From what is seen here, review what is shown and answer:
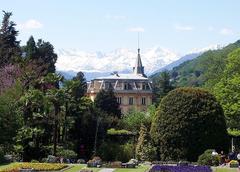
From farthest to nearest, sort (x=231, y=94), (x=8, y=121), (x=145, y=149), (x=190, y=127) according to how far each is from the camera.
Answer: (x=231, y=94) < (x=145, y=149) < (x=190, y=127) < (x=8, y=121)

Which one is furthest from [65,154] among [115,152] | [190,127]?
[190,127]

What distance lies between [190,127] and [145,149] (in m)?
4.82

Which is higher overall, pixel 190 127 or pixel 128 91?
pixel 128 91

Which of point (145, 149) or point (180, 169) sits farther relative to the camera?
point (145, 149)

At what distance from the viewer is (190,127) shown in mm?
50500

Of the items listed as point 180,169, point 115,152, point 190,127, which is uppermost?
point 190,127

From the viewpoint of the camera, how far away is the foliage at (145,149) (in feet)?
172

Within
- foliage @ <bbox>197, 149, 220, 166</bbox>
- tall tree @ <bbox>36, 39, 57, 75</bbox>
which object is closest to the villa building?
tall tree @ <bbox>36, 39, 57, 75</bbox>

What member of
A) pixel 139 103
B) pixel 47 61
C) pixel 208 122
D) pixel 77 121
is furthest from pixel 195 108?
pixel 139 103

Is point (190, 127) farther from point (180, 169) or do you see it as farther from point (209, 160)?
point (180, 169)

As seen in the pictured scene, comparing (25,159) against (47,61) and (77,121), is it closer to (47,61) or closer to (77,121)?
(77,121)

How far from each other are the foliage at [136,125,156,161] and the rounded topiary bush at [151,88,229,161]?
68cm

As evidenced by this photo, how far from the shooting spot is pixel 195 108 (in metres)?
51.0

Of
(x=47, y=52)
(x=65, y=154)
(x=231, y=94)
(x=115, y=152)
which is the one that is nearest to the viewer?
(x=65, y=154)
